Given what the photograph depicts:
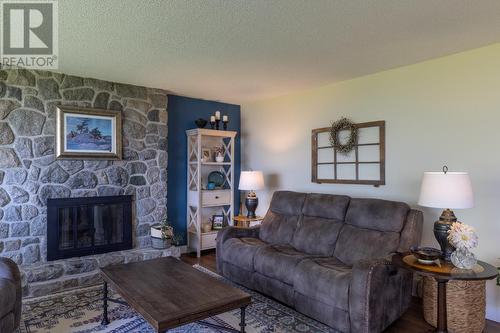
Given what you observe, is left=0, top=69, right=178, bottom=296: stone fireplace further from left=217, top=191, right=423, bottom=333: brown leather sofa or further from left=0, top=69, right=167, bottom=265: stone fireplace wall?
left=217, top=191, right=423, bottom=333: brown leather sofa

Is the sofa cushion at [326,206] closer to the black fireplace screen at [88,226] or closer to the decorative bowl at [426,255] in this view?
the decorative bowl at [426,255]

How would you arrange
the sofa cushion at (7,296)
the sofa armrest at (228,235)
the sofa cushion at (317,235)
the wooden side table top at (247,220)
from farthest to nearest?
the wooden side table top at (247,220)
the sofa armrest at (228,235)
the sofa cushion at (317,235)
the sofa cushion at (7,296)

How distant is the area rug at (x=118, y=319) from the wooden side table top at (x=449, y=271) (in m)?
0.84

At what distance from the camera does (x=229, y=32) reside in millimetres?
2746

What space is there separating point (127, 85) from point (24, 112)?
1.24 m

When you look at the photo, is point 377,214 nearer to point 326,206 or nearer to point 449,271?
point 326,206

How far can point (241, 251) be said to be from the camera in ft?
12.0

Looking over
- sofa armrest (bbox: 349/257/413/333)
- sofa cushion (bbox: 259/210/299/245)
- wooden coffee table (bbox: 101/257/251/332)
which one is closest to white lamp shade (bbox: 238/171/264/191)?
sofa cushion (bbox: 259/210/299/245)

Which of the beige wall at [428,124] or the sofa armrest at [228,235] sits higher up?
the beige wall at [428,124]

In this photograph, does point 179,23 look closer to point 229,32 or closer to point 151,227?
point 229,32

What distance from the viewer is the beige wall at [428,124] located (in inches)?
118

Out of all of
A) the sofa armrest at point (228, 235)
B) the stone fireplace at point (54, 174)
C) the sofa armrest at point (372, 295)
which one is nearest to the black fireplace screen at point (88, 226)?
the stone fireplace at point (54, 174)

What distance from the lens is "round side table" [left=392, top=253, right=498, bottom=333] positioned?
222cm

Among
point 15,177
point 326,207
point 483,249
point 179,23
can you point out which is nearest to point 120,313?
point 15,177
